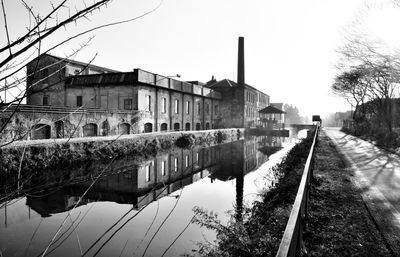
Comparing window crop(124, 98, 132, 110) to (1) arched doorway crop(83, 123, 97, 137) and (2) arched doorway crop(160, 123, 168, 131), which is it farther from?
(1) arched doorway crop(83, 123, 97, 137)

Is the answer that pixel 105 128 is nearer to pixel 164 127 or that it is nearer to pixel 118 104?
pixel 118 104

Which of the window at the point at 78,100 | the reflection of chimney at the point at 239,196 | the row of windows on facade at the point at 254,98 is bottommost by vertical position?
the reflection of chimney at the point at 239,196

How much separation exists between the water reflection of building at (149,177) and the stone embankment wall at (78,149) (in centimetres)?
98

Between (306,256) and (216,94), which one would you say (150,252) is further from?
(216,94)

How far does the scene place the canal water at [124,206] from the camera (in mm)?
4459

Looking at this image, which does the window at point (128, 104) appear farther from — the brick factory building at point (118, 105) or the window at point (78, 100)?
the window at point (78, 100)

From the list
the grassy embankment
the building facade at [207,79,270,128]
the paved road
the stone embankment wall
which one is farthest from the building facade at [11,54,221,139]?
the grassy embankment

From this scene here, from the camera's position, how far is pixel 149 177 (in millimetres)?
11875

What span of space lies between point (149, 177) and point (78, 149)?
160 inches

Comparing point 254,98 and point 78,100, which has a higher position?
point 254,98

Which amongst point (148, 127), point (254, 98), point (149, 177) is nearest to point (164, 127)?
point (148, 127)

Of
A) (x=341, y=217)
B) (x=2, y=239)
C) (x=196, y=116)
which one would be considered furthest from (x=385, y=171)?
(x=196, y=116)

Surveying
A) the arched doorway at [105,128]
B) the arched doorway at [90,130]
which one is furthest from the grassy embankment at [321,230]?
the arched doorway at [105,128]

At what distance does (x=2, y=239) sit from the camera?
5.58 meters
